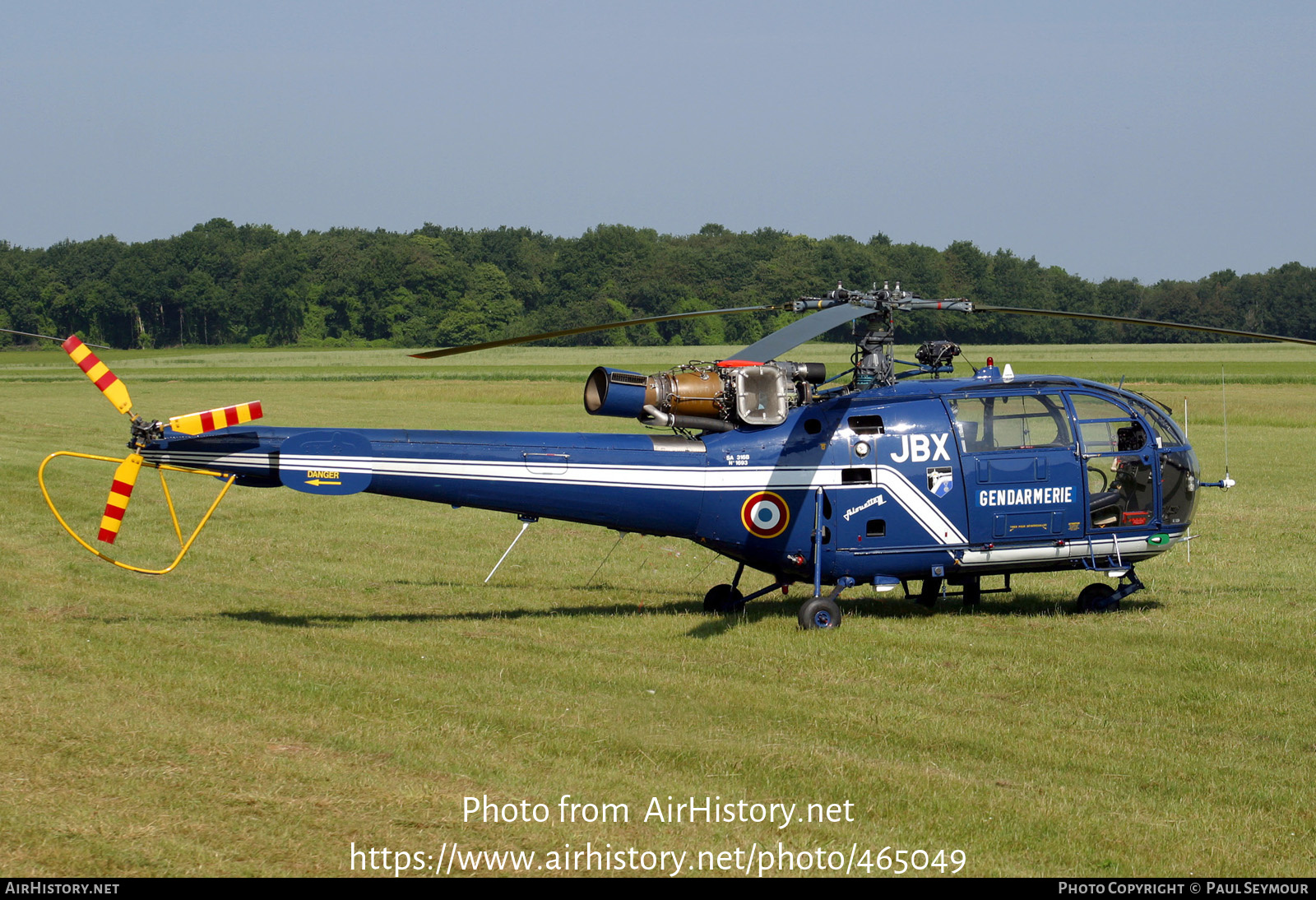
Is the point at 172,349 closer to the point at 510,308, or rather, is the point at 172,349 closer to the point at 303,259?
the point at 303,259

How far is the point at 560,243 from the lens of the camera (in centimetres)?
15662

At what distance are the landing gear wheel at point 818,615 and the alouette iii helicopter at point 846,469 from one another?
0.05 ft

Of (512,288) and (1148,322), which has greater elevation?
(512,288)

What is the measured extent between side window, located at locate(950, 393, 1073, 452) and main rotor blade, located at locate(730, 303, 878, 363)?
2445 millimetres

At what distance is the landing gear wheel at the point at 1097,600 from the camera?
1396 cm

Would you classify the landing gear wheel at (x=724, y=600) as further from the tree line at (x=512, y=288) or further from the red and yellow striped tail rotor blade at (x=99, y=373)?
the tree line at (x=512, y=288)

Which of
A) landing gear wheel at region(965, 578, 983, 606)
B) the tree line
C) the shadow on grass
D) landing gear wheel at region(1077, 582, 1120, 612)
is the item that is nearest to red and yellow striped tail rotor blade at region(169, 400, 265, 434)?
the shadow on grass

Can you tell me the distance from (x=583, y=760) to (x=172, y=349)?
460ft

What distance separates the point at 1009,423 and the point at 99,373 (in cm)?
957

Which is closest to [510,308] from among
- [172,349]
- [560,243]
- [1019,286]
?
[560,243]

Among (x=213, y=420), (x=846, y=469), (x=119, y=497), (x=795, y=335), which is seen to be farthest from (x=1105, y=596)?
(x=119, y=497)

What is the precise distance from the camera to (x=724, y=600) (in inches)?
559

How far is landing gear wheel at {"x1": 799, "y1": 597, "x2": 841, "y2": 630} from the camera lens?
12852 mm

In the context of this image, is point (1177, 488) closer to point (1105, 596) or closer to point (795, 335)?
point (1105, 596)
